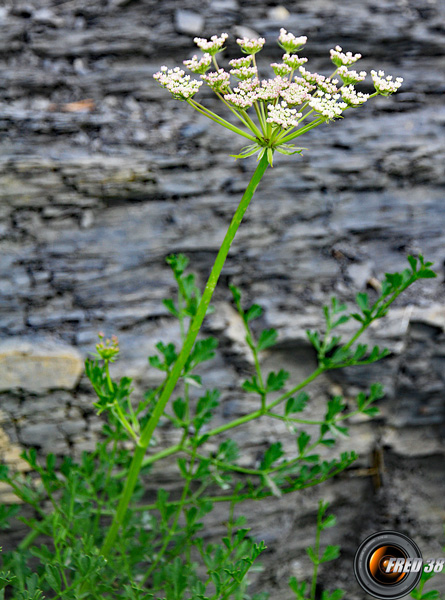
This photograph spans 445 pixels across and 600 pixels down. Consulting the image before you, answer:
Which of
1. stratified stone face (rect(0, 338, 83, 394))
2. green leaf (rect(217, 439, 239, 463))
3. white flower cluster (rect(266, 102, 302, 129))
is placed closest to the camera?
white flower cluster (rect(266, 102, 302, 129))

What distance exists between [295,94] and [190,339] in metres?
0.55

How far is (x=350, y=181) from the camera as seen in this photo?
2.19 meters

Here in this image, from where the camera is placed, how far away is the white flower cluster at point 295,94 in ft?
3.63

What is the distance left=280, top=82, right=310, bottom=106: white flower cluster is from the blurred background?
1.00m

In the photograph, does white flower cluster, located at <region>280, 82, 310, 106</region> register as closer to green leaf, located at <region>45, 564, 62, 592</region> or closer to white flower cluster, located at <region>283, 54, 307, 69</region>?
white flower cluster, located at <region>283, 54, 307, 69</region>

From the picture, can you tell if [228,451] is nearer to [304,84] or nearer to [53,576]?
[53,576]

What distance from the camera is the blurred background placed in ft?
6.53

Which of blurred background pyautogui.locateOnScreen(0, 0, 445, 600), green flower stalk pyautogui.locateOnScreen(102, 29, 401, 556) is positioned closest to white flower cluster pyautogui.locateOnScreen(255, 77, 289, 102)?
green flower stalk pyautogui.locateOnScreen(102, 29, 401, 556)

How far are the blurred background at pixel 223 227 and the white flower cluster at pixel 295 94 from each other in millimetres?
1004

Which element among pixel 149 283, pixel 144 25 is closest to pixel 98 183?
pixel 149 283

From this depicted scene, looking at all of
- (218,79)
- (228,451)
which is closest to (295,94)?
(218,79)

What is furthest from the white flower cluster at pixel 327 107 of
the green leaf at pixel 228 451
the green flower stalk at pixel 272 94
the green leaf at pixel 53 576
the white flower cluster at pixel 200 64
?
the green leaf at pixel 53 576

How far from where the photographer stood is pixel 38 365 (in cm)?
194

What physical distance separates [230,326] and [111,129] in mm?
844
